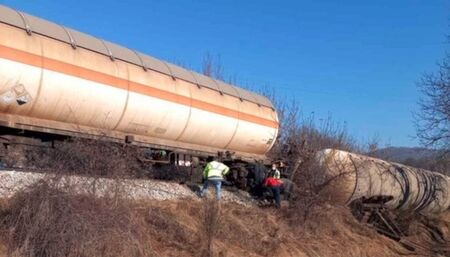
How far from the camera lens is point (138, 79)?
1355 cm

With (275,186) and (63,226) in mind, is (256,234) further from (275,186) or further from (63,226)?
(63,226)

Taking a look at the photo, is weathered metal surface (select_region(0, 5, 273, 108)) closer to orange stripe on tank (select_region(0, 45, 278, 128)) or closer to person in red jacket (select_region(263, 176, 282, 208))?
orange stripe on tank (select_region(0, 45, 278, 128))

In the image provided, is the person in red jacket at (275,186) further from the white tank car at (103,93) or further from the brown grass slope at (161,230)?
the white tank car at (103,93)

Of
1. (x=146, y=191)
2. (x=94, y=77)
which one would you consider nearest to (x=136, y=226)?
(x=146, y=191)

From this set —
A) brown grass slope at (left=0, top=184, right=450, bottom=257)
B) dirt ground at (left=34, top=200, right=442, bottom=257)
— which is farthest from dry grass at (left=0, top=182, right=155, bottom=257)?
dirt ground at (left=34, top=200, right=442, bottom=257)

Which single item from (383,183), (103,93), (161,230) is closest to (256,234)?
(161,230)

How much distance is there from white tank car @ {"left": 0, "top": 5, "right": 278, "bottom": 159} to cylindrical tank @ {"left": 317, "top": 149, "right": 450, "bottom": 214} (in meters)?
3.43

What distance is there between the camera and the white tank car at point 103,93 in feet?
35.9

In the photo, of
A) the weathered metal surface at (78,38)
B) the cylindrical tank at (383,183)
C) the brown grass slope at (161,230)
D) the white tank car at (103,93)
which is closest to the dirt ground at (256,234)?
the brown grass slope at (161,230)

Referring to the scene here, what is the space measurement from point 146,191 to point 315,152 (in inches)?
276

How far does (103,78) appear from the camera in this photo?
12.5m

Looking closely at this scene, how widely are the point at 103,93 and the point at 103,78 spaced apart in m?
0.35

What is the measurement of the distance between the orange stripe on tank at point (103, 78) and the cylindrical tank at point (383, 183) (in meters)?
3.57

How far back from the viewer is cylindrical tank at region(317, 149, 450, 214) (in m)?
16.5
